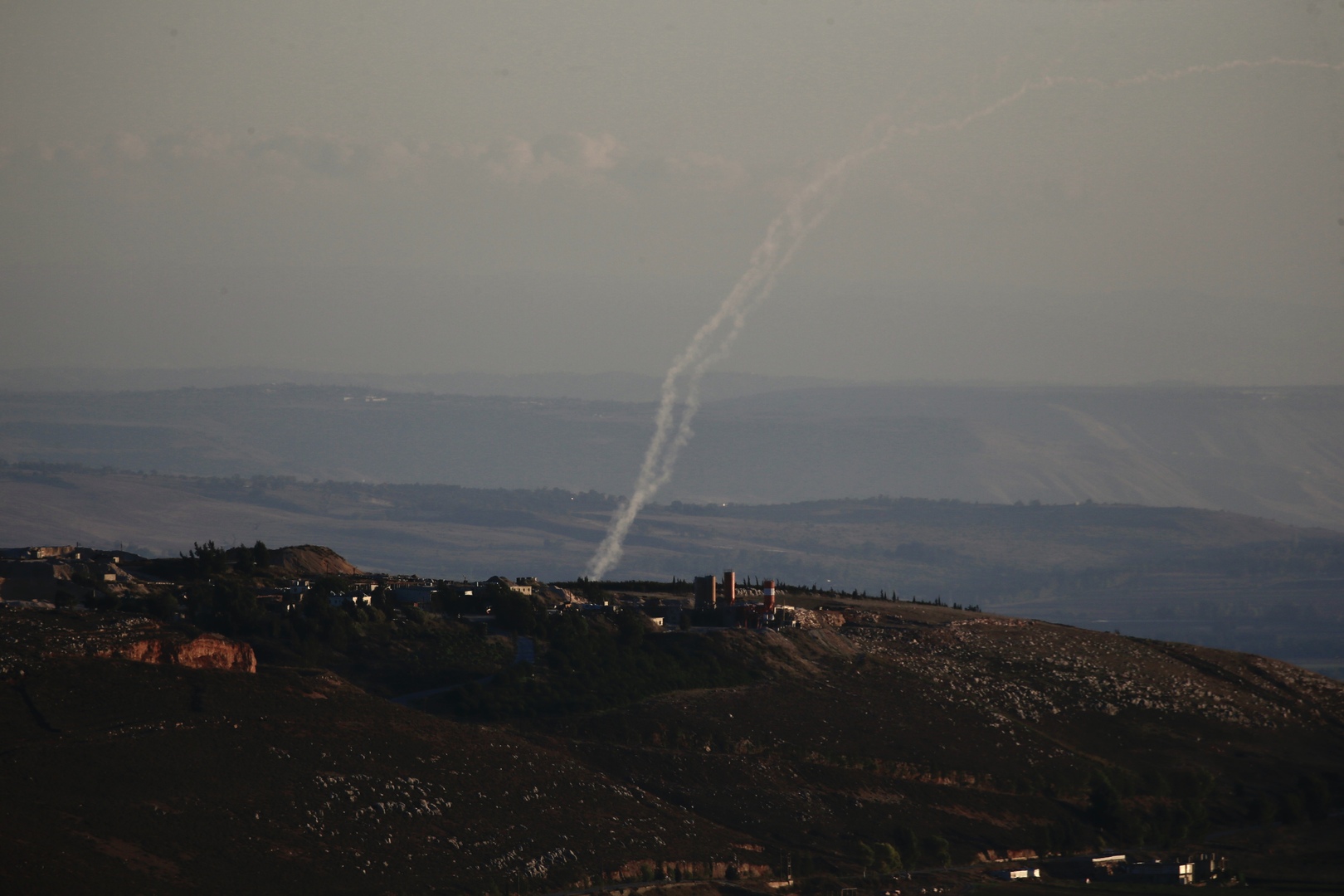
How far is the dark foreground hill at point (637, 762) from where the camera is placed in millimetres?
95062

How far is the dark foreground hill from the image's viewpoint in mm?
95062

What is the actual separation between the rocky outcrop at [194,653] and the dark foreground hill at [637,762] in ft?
4.66

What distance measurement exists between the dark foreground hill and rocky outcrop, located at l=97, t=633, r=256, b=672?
4.66 ft

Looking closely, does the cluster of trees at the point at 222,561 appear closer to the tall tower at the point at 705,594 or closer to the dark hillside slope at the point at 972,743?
the tall tower at the point at 705,594

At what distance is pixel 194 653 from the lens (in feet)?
381

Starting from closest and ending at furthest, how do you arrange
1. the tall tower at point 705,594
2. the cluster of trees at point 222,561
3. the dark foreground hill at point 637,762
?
the dark foreground hill at point 637,762, the cluster of trees at point 222,561, the tall tower at point 705,594

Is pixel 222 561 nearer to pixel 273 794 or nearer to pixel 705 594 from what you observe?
pixel 705 594

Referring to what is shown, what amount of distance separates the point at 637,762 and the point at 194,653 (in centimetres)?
2620

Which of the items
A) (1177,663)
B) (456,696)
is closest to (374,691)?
(456,696)

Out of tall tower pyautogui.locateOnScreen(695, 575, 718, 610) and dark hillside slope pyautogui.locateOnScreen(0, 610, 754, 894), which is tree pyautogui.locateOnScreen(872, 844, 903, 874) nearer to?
A: dark hillside slope pyautogui.locateOnScreen(0, 610, 754, 894)

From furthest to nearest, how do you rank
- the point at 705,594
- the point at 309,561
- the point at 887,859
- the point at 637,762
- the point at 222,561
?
1. the point at 309,561
2. the point at 705,594
3. the point at 222,561
4. the point at 637,762
5. the point at 887,859

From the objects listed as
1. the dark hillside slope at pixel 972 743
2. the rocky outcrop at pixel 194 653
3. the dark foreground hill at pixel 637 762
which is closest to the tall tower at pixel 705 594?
the dark hillside slope at pixel 972 743

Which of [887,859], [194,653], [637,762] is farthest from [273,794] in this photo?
[887,859]

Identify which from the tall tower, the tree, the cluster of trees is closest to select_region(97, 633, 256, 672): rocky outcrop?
the cluster of trees
